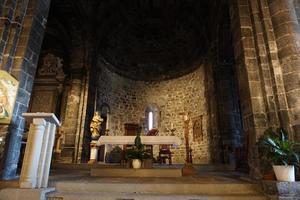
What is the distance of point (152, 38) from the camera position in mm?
14133

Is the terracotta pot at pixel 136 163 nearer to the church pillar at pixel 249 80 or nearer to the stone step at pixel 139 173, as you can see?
the stone step at pixel 139 173

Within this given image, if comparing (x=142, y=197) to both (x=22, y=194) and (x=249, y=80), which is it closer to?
(x=22, y=194)

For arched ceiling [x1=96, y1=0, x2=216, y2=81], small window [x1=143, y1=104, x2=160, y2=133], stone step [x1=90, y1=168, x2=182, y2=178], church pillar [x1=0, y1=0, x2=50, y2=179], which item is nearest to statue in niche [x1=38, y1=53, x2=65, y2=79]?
arched ceiling [x1=96, y1=0, x2=216, y2=81]

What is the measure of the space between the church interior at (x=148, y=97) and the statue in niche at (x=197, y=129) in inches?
2.8

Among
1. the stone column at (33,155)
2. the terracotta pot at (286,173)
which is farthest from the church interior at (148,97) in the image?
the terracotta pot at (286,173)

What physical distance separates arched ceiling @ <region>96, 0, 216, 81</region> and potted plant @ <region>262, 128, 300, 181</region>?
903 cm

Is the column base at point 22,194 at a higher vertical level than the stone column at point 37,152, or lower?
lower

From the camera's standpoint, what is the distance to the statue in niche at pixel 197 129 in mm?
10806

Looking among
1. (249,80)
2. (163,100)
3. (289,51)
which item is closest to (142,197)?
(249,80)

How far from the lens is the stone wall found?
1113 centimetres

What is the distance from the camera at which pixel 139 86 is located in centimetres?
1356

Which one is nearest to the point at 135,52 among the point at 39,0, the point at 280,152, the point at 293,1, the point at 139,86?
the point at 139,86

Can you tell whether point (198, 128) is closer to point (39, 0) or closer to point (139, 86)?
point (139, 86)

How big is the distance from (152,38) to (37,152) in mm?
12223
